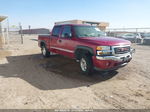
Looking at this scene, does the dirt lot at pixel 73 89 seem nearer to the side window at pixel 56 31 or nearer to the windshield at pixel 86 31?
the windshield at pixel 86 31

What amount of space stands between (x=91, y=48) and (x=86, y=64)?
2.23 feet

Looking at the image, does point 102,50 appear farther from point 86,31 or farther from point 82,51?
point 86,31

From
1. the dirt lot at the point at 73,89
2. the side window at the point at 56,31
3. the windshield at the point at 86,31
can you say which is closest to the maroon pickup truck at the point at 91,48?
the windshield at the point at 86,31

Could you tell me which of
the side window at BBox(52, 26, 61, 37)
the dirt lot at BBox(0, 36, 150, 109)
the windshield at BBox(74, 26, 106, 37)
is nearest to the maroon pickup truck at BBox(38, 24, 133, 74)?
the windshield at BBox(74, 26, 106, 37)

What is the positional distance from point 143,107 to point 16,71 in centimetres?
511

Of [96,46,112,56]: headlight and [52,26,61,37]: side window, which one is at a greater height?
[52,26,61,37]: side window

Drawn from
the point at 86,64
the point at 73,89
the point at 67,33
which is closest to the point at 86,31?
the point at 67,33

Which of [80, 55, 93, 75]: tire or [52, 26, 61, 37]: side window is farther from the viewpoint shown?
[52, 26, 61, 37]: side window

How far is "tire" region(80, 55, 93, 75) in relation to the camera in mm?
5008

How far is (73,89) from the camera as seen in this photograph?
4.23m

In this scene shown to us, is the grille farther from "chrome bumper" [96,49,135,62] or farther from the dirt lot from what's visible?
the dirt lot

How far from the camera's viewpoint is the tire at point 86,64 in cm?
501

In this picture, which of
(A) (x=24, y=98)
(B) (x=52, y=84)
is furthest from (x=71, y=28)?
(A) (x=24, y=98)

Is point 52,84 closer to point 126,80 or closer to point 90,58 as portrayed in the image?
point 90,58
